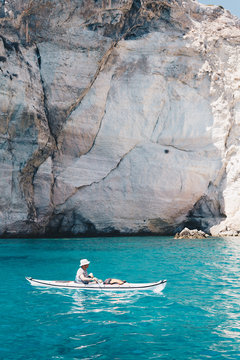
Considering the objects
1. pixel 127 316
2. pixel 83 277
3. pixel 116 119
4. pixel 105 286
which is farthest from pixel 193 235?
pixel 127 316

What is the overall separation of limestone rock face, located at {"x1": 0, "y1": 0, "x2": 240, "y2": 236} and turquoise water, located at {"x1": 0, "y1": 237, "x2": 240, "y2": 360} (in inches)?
592

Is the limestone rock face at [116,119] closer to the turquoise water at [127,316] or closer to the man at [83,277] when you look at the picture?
the turquoise water at [127,316]

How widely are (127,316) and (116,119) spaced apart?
2470cm

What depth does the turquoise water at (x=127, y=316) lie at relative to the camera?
643cm

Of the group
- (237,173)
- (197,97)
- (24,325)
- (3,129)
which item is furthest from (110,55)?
(24,325)

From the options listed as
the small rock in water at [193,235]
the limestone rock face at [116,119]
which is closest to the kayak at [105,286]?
the small rock in water at [193,235]

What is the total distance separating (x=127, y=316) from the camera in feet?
26.9

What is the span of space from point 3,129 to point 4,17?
731 centimetres

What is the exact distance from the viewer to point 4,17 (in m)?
27.6

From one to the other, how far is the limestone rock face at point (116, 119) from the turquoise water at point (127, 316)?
49.3 ft

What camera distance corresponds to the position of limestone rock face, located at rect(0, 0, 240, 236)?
28.3m

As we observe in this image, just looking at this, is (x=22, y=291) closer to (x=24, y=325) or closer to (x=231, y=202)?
(x=24, y=325)

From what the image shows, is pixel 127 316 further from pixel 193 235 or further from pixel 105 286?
pixel 193 235

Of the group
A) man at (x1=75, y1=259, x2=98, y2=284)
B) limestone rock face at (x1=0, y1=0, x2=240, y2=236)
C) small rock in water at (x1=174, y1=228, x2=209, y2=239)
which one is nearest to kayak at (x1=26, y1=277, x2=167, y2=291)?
man at (x1=75, y1=259, x2=98, y2=284)
